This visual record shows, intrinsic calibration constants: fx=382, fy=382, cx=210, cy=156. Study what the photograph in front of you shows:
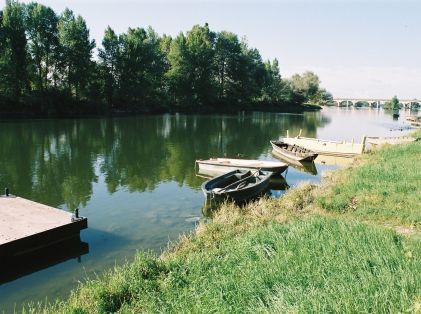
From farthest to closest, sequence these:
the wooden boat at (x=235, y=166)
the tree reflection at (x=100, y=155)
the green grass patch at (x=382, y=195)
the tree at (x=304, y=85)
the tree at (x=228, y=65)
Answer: the tree at (x=304, y=85) → the tree at (x=228, y=65) → the wooden boat at (x=235, y=166) → the tree reflection at (x=100, y=155) → the green grass patch at (x=382, y=195)

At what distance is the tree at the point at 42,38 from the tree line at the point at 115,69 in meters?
0.15

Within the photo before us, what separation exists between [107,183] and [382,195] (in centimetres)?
1440

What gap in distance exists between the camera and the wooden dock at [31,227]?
34.9ft

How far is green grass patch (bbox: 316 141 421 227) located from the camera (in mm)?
11797

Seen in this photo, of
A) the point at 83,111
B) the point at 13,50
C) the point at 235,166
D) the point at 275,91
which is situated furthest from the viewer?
the point at 275,91

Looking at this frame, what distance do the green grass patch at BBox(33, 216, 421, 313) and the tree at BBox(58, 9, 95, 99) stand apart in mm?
64096

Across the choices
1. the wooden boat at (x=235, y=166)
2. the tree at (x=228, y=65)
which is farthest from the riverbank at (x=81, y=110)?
the wooden boat at (x=235, y=166)

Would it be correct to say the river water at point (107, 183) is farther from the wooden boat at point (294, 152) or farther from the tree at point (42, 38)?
the tree at point (42, 38)

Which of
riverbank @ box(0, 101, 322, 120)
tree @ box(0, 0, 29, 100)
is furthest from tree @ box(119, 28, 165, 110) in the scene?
tree @ box(0, 0, 29, 100)

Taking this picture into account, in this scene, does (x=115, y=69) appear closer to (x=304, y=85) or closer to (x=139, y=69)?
(x=139, y=69)

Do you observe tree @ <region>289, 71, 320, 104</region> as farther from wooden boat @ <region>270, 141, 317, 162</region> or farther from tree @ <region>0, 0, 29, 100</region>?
wooden boat @ <region>270, 141, 317, 162</region>

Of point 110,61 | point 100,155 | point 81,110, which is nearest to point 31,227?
point 100,155

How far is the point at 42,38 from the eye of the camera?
6231cm

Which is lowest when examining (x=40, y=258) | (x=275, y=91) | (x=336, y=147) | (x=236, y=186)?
(x=40, y=258)
